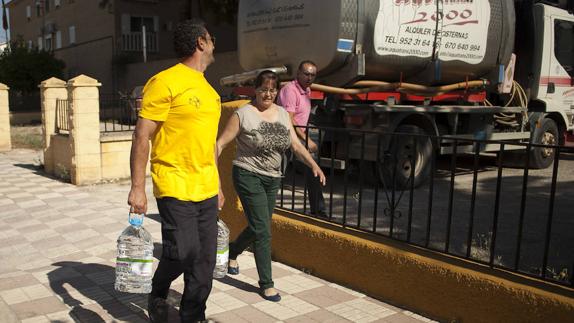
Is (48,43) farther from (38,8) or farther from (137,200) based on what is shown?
(137,200)

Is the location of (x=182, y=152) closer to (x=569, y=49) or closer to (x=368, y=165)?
(x=368, y=165)

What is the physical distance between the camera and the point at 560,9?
915 centimetres

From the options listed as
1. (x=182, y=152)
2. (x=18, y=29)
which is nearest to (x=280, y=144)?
(x=182, y=152)

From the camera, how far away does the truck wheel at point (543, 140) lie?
912 centimetres

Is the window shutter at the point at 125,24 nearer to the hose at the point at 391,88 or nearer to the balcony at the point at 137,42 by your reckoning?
the balcony at the point at 137,42

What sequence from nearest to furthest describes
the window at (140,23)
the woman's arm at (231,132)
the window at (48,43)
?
the woman's arm at (231,132) → the window at (140,23) → the window at (48,43)

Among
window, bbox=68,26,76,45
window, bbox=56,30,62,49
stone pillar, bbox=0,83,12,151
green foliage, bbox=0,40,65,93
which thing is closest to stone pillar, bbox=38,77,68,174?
stone pillar, bbox=0,83,12,151

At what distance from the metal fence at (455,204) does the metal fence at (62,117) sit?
14.2 feet

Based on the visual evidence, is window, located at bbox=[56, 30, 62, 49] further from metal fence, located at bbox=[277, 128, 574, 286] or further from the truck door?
the truck door

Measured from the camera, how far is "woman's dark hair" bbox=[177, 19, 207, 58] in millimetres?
3004

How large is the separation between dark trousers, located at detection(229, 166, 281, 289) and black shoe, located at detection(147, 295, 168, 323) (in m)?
0.85

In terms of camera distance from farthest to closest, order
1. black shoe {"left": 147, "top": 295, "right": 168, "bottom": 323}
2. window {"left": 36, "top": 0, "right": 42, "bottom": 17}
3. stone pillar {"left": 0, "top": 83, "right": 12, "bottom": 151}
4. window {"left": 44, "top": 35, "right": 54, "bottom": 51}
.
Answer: window {"left": 36, "top": 0, "right": 42, "bottom": 17} < window {"left": 44, "top": 35, "right": 54, "bottom": 51} < stone pillar {"left": 0, "top": 83, "right": 12, "bottom": 151} < black shoe {"left": 147, "top": 295, "right": 168, "bottom": 323}

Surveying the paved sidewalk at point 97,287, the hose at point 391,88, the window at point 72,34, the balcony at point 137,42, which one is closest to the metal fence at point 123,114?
the paved sidewalk at point 97,287

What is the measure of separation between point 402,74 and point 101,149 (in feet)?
17.1
